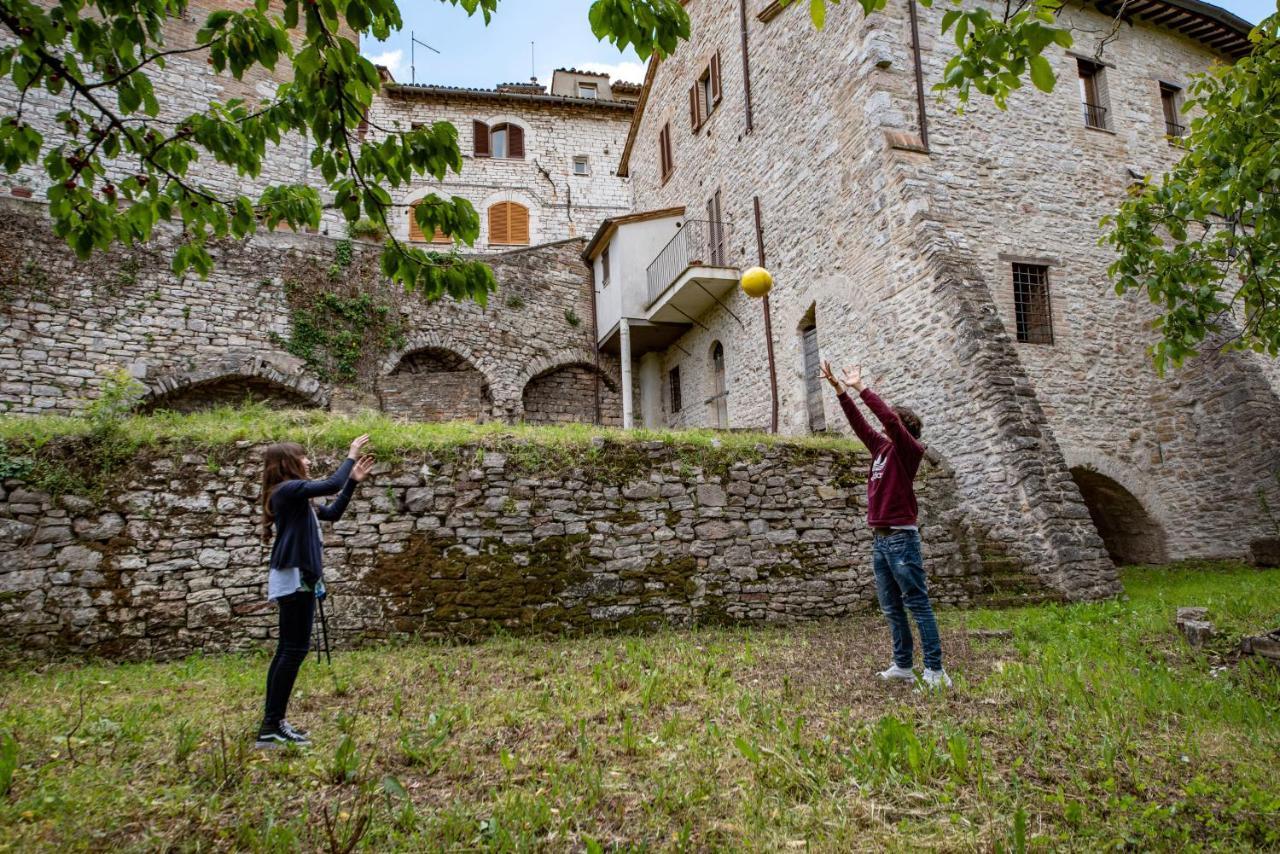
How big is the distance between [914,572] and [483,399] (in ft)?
42.4

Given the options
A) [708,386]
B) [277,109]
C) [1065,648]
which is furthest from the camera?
[708,386]

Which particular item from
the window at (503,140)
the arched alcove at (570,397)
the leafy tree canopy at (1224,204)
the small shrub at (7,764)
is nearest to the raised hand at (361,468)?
the small shrub at (7,764)

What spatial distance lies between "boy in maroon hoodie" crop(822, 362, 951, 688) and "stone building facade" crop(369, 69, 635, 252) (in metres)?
21.1

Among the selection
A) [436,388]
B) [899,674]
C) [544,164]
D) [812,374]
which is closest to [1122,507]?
[812,374]

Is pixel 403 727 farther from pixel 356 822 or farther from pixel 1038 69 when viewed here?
pixel 1038 69

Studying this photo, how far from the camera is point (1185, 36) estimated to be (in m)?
13.8

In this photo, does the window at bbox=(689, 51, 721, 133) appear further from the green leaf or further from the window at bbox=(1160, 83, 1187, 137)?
the green leaf

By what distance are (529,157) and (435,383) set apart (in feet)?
41.9

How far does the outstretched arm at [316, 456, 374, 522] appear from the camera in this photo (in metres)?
3.96

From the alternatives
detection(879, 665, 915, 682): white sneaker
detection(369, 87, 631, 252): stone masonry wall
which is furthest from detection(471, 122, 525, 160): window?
detection(879, 665, 915, 682): white sneaker

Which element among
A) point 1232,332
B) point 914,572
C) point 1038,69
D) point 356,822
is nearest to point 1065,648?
point 914,572

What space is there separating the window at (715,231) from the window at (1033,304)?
19.4ft

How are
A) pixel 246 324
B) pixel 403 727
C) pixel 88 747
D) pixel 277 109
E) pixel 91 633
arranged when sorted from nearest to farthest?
pixel 277 109 < pixel 88 747 < pixel 403 727 < pixel 91 633 < pixel 246 324

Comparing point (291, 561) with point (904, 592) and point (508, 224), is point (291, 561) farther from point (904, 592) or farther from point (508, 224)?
point (508, 224)
